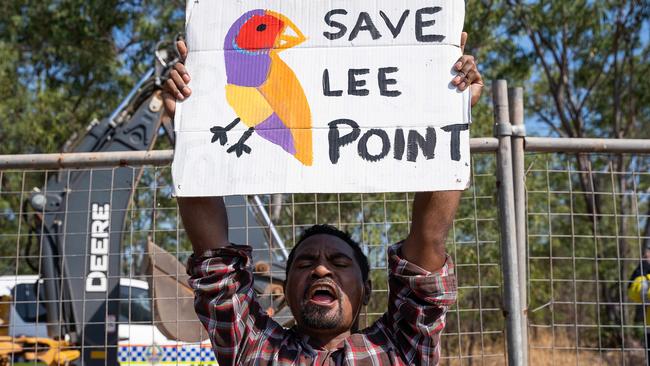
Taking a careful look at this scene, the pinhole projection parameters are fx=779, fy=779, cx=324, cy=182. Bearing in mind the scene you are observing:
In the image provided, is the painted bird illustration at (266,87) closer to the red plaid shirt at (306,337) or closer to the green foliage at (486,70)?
the red plaid shirt at (306,337)

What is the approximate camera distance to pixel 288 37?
268 centimetres

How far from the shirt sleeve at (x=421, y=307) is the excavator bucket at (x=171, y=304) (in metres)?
1.38

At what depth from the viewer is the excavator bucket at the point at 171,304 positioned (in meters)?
3.82

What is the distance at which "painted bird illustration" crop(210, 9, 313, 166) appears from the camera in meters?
2.58

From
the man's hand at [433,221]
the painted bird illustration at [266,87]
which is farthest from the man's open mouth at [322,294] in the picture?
the painted bird illustration at [266,87]

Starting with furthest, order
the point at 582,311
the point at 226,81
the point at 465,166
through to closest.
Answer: the point at 582,311 → the point at 226,81 → the point at 465,166

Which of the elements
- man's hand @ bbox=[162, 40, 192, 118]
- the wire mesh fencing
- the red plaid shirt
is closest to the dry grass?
the wire mesh fencing

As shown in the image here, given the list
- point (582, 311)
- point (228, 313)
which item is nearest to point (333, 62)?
point (228, 313)

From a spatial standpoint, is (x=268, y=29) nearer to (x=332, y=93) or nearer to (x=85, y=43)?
(x=332, y=93)

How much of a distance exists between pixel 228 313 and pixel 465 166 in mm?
903

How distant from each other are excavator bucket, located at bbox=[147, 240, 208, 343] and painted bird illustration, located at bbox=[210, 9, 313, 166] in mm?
1292

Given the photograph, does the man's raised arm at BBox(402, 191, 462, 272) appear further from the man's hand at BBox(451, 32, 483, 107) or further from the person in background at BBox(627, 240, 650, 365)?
the person in background at BBox(627, 240, 650, 365)

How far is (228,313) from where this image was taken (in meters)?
2.53

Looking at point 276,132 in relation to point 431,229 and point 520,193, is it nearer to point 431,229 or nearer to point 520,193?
point 431,229
